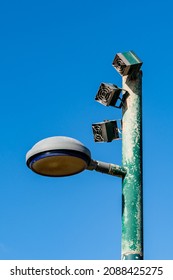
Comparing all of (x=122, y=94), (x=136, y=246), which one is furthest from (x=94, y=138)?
(x=136, y=246)

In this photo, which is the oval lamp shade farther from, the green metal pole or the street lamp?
the green metal pole

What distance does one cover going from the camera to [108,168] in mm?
13977

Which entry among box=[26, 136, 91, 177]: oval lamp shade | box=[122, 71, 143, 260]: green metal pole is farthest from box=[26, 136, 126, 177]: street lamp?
box=[122, 71, 143, 260]: green metal pole

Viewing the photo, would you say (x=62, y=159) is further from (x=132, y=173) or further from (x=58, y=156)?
(x=132, y=173)

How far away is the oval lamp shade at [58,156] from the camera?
13797 mm

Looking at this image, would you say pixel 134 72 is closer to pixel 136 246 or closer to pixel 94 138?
pixel 94 138

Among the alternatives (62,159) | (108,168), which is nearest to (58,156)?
(62,159)

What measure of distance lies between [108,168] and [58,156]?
53 cm

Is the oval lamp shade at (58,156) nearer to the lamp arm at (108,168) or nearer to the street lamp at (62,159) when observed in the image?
the street lamp at (62,159)
